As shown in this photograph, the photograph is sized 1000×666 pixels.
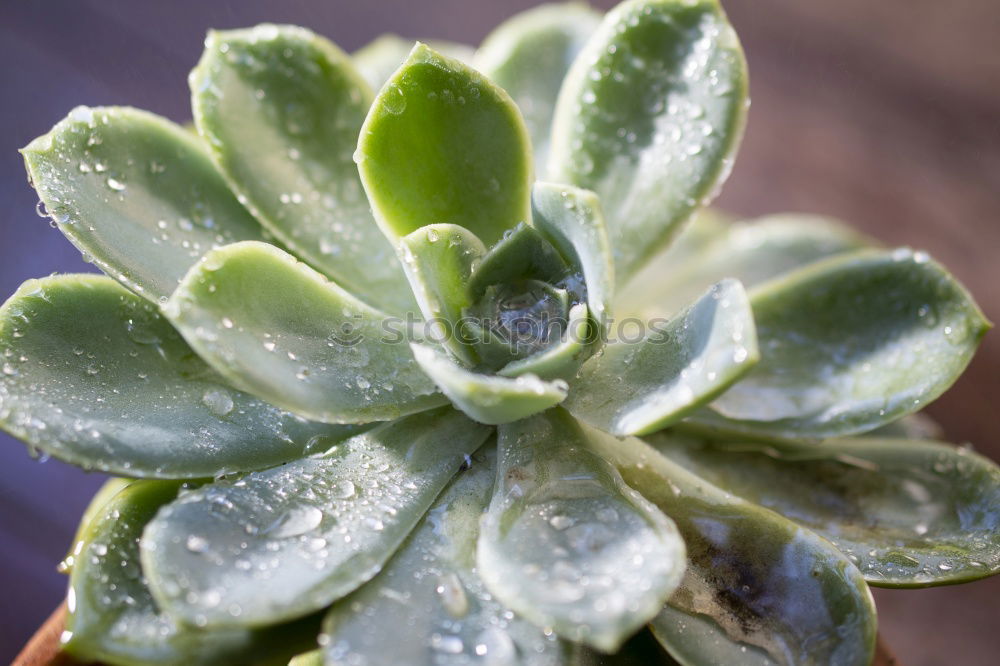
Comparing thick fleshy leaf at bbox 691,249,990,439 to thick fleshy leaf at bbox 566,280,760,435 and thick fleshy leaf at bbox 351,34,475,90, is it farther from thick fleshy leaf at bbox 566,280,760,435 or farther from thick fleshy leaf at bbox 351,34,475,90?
thick fleshy leaf at bbox 351,34,475,90

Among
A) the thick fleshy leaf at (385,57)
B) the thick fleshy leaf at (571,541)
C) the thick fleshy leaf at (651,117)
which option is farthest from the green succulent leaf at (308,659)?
the thick fleshy leaf at (385,57)

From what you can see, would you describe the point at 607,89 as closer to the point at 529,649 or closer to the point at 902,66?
the point at 529,649

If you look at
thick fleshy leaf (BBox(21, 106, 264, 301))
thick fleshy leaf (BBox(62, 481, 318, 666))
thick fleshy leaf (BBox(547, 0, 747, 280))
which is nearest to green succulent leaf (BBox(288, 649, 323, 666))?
thick fleshy leaf (BBox(62, 481, 318, 666))

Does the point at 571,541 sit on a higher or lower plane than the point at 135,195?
lower

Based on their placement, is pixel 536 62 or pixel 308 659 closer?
pixel 308 659

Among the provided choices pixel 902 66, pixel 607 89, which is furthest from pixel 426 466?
pixel 902 66

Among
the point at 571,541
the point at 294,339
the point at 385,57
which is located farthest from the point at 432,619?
the point at 385,57

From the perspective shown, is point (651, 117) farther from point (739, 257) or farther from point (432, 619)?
point (432, 619)

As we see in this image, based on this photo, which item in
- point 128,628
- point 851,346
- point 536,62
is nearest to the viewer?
point 128,628

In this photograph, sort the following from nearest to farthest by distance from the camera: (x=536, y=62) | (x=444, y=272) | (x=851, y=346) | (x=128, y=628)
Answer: (x=128, y=628) → (x=444, y=272) → (x=851, y=346) → (x=536, y=62)
